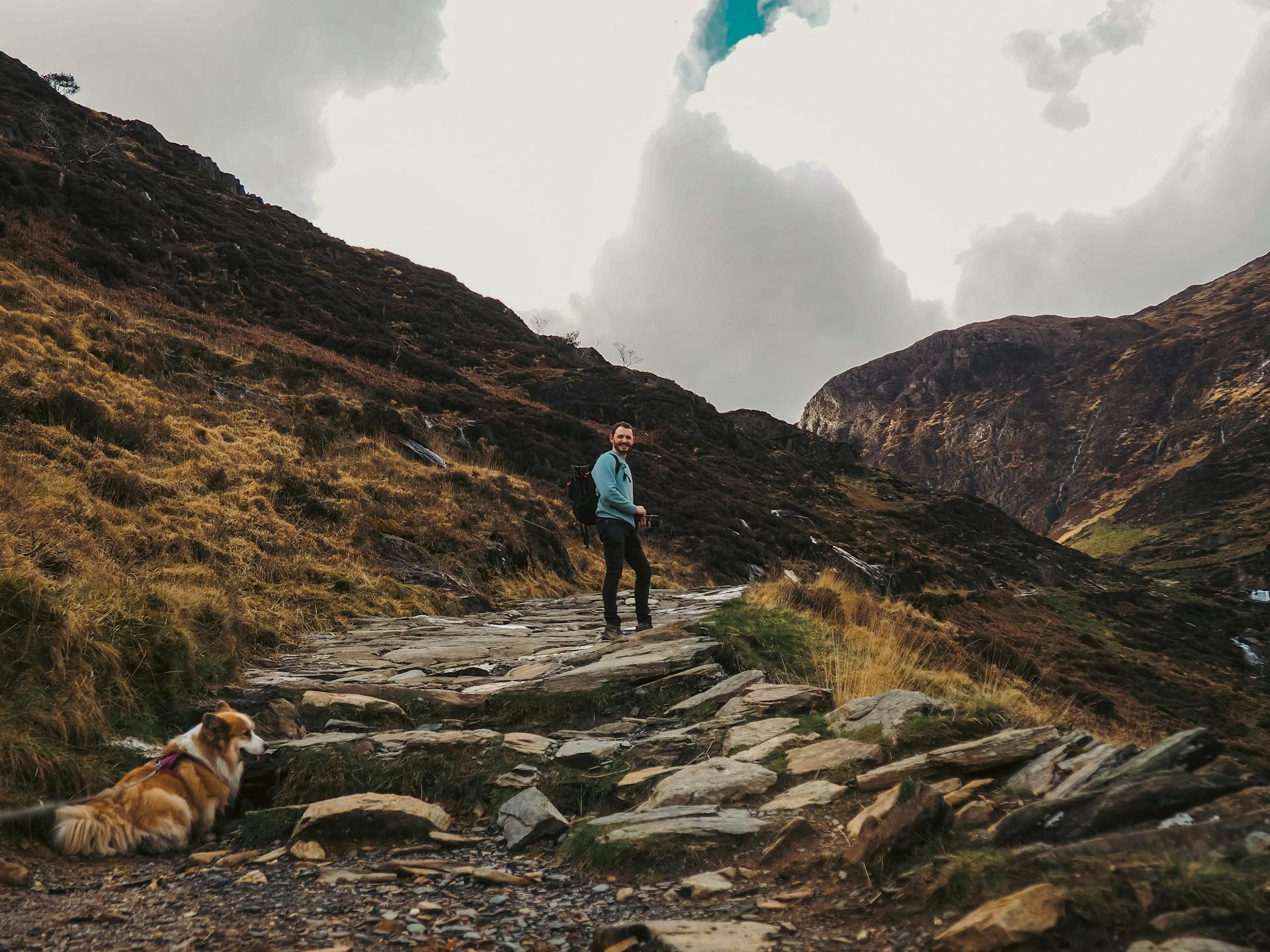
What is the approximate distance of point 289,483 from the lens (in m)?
11.9

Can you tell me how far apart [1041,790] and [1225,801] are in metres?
0.78

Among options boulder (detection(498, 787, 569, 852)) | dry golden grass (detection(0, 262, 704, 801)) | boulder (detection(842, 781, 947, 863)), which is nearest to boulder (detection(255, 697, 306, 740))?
dry golden grass (detection(0, 262, 704, 801))

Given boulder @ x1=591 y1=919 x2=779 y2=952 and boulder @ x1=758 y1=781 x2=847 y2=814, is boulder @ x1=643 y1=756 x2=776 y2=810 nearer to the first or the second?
boulder @ x1=758 y1=781 x2=847 y2=814

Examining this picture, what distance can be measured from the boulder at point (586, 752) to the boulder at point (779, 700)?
0.82 meters

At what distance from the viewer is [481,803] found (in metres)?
4.20

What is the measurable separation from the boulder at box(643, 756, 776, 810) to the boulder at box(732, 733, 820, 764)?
110mm

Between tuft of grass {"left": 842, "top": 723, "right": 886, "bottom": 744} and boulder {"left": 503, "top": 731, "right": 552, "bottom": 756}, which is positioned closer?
tuft of grass {"left": 842, "top": 723, "right": 886, "bottom": 744}

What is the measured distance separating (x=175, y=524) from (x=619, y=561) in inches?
223

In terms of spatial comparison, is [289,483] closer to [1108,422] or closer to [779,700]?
[779,700]

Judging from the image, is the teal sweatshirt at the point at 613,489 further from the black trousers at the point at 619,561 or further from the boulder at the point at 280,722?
the boulder at the point at 280,722

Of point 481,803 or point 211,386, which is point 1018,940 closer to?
point 481,803

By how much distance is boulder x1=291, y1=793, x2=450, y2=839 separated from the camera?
370cm

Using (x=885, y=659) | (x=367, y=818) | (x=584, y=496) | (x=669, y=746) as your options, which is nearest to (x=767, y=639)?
(x=885, y=659)

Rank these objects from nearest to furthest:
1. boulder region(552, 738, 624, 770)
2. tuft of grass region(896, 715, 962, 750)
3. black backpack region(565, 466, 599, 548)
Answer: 1. tuft of grass region(896, 715, 962, 750)
2. boulder region(552, 738, 624, 770)
3. black backpack region(565, 466, 599, 548)
